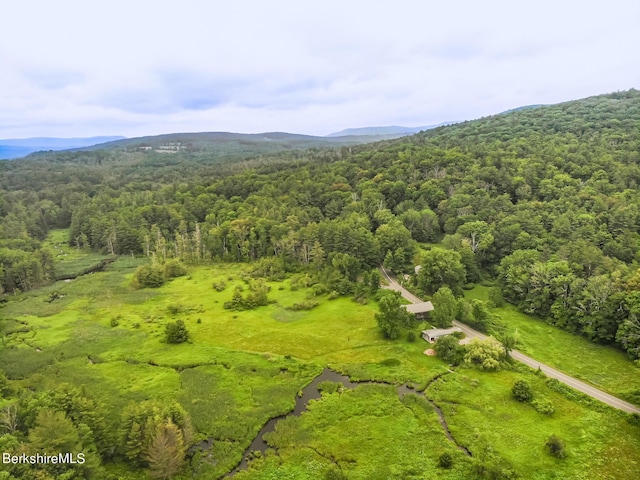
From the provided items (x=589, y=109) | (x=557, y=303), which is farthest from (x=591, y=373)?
(x=589, y=109)

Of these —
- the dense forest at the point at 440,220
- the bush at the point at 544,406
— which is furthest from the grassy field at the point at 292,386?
the dense forest at the point at 440,220

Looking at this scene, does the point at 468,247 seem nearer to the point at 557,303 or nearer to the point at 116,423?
the point at 557,303

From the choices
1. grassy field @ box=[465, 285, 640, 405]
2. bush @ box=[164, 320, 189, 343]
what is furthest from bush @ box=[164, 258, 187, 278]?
grassy field @ box=[465, 285, 640, 405]

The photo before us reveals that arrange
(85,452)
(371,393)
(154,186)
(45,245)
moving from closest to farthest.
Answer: (85,452)
(371,393)
(45,245)
(154,186)

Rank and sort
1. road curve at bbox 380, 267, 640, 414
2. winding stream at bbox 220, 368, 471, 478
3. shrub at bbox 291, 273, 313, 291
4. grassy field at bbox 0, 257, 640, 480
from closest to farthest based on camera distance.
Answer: grassy field at bbox 0, 257, 640, 480 < winding stream at bbox 220, 368, 471, 478 < road curve at bbox 380, 267, 640, 414 < shrub at bbox 291, 273, 313, 291

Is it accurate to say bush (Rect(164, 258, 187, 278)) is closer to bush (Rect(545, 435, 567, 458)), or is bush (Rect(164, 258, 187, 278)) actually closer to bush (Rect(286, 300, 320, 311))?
bush (Rect(286, 300, 320, 311))

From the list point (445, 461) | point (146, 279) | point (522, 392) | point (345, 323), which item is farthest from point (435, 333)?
point (146, 279)

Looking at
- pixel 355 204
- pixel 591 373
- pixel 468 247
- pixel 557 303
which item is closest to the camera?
pixel 591 373
